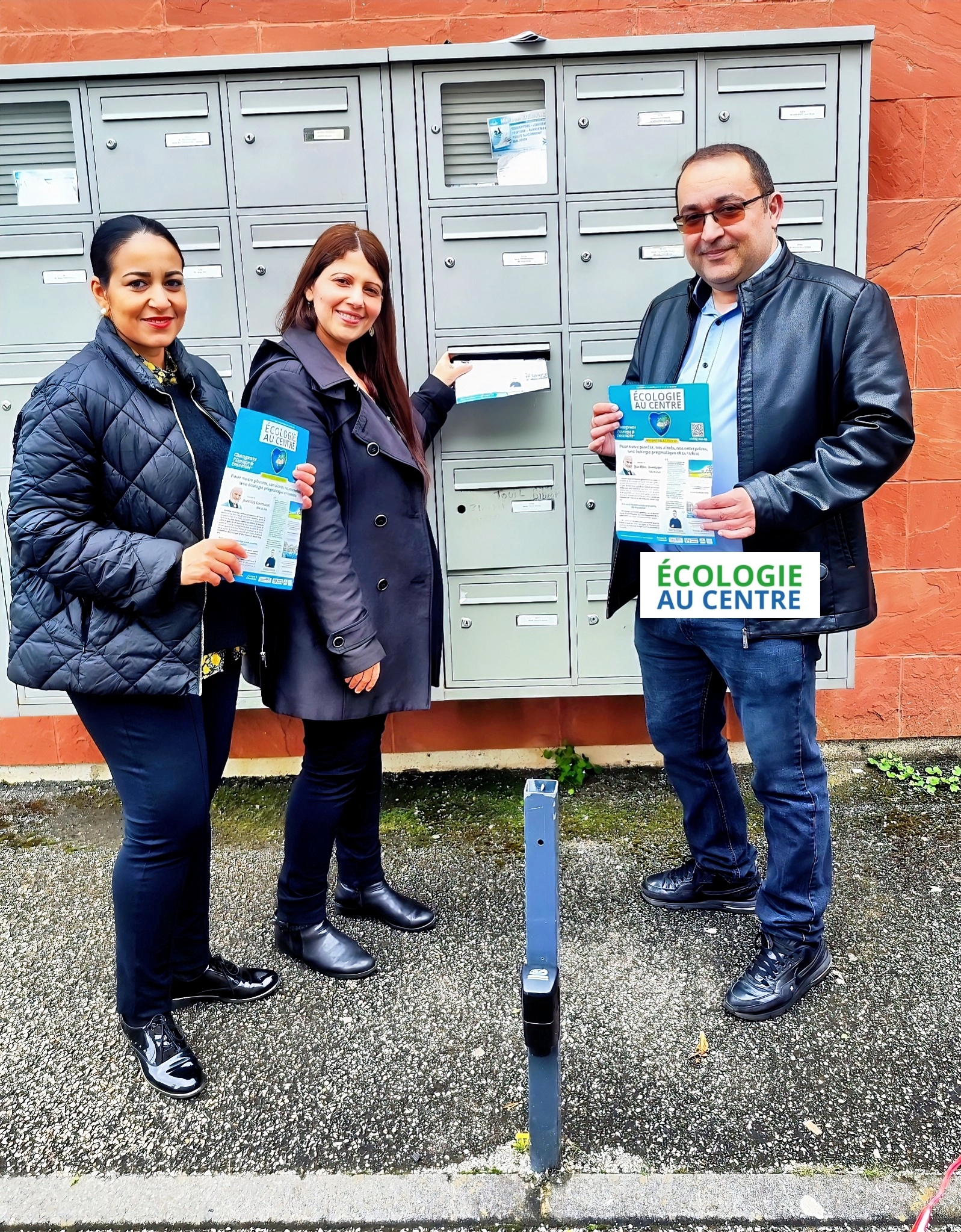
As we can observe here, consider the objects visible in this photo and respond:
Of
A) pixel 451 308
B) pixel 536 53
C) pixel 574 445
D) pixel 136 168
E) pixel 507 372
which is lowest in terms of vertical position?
pixel 574 445

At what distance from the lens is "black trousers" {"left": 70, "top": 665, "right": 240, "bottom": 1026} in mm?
2037

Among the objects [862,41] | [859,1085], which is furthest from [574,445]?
[859,1085]

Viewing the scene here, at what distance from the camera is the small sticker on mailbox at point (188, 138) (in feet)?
10.0

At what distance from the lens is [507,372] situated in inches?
122

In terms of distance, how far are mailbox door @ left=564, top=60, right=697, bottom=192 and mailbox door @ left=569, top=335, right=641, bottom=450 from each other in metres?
0.47

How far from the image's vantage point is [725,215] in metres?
2.11

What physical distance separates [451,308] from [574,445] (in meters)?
0.63

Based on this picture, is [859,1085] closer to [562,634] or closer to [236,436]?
[562,634]

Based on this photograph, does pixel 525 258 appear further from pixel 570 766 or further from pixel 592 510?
pixel 570 766

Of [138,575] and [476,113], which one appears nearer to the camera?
[138,575]

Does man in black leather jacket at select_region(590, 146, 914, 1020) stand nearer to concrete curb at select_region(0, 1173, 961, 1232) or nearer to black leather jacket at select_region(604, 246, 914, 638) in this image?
black leather jacket at select_region(604, 246, 914, 638)

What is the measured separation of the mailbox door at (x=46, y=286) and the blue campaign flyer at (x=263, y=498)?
1.57 metres

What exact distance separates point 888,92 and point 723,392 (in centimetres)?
200

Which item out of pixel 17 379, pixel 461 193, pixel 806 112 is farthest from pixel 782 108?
pixel 17 379
